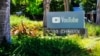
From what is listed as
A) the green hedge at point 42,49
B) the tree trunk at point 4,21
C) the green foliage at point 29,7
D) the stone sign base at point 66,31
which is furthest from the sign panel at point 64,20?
the green foliage at point 29,7

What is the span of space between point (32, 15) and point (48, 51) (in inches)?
1332

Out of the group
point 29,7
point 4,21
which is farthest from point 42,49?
point 29,7

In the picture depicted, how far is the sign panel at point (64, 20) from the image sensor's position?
58.5 ft

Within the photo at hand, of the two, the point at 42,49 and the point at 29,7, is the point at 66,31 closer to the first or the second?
the point at 42,49

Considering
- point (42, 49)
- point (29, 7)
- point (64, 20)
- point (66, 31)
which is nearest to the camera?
point (42, 49)

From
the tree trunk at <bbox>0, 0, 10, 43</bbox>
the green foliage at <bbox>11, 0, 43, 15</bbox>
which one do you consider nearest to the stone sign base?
the tree trunk at <bbox>0, 0, 10, 43</bbox>

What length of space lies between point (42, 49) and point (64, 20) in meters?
6.93

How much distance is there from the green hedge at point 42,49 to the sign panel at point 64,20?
532 cm

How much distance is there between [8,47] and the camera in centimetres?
1119

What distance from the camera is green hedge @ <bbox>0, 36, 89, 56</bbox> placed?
34.9ft

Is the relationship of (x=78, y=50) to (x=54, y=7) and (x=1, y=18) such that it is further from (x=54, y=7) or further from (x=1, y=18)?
(x=54, y=7)

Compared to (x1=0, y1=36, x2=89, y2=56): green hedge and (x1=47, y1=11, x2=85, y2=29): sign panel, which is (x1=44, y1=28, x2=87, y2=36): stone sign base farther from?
(x1=0, y1=36, x2=89, y2=56): green hedge

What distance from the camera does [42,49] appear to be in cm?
1110

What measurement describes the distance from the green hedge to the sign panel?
5322 mm
